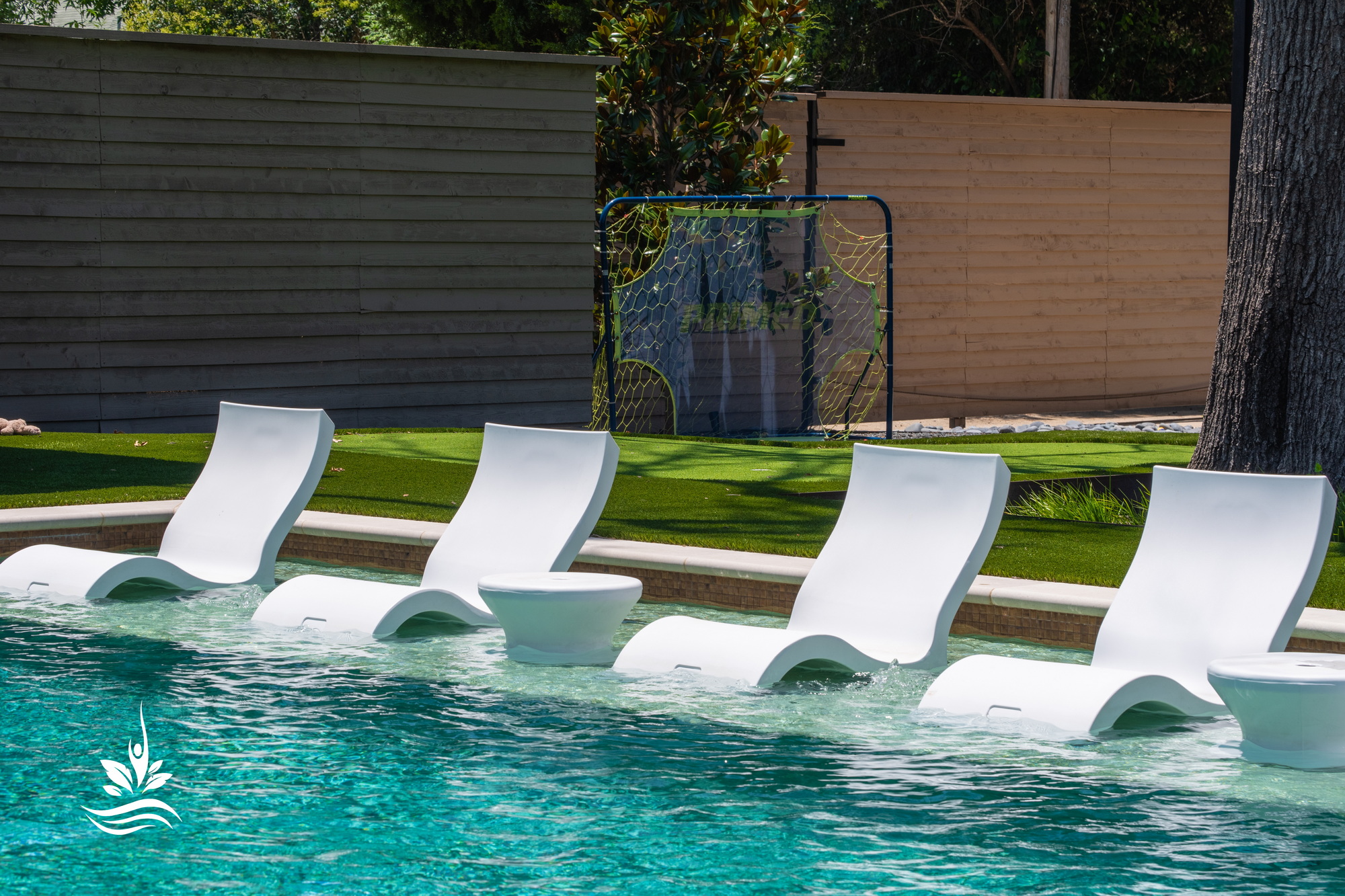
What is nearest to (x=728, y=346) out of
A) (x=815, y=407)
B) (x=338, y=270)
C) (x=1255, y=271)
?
(x=815, y=407)

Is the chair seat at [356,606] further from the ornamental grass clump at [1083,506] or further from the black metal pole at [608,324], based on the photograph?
the black metal pole at [608,324]

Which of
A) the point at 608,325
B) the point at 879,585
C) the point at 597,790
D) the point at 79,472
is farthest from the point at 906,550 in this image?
the point at 608,325

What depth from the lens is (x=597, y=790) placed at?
4273mm

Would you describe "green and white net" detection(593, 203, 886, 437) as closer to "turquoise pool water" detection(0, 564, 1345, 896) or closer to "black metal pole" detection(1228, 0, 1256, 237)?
"black metal pole" detection(1228, 0, 1256, 237)

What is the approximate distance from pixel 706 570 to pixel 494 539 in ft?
2.87

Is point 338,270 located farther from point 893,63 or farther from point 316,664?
point 893,63

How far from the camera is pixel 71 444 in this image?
1050 centimetres

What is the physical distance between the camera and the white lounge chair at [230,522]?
699 centimetres

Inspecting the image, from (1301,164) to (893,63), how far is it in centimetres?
1752

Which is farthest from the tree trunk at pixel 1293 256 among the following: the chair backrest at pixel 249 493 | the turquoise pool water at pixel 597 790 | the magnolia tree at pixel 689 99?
the magnolia tree at pixel 689 99

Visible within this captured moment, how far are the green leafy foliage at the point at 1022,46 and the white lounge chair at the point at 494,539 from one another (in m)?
16.8

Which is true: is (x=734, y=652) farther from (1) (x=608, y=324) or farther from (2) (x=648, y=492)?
(1) (x=608, y=324)

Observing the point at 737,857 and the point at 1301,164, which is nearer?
the point at 737,857

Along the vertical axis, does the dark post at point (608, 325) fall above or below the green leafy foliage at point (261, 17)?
below
